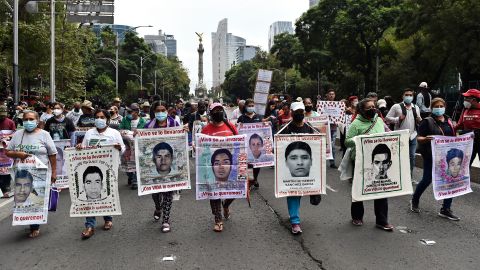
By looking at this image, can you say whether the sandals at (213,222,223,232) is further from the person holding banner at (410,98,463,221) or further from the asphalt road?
the person holding banner at (410,98,463,221)

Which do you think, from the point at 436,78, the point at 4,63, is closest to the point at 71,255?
the point at 4,63

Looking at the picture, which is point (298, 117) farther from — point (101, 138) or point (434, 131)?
point (101, 138)

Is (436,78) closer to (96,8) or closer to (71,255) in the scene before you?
(96,8)

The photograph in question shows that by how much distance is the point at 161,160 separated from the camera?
730cm

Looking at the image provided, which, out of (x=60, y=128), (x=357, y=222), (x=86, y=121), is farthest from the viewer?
(x=86, y=121)

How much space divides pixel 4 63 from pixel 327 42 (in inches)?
1078

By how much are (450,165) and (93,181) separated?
4920 mm

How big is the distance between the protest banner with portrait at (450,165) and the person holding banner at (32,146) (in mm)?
5199

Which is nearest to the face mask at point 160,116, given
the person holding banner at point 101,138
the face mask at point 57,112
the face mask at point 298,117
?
the person holding banner at point 101,138

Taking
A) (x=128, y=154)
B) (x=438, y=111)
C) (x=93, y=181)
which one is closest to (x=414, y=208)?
(x=438, y=111)

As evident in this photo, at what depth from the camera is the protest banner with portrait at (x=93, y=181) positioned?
6.90m

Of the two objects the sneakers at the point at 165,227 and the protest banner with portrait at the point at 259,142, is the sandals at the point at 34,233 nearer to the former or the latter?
the sneakers at the point at 165,227

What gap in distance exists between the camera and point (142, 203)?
9195mm

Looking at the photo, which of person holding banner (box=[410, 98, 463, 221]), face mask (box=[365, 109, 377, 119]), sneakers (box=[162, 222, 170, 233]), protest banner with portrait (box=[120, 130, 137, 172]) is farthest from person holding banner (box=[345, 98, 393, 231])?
protest banner with portrait (box=[120, 130, 137, 172])
